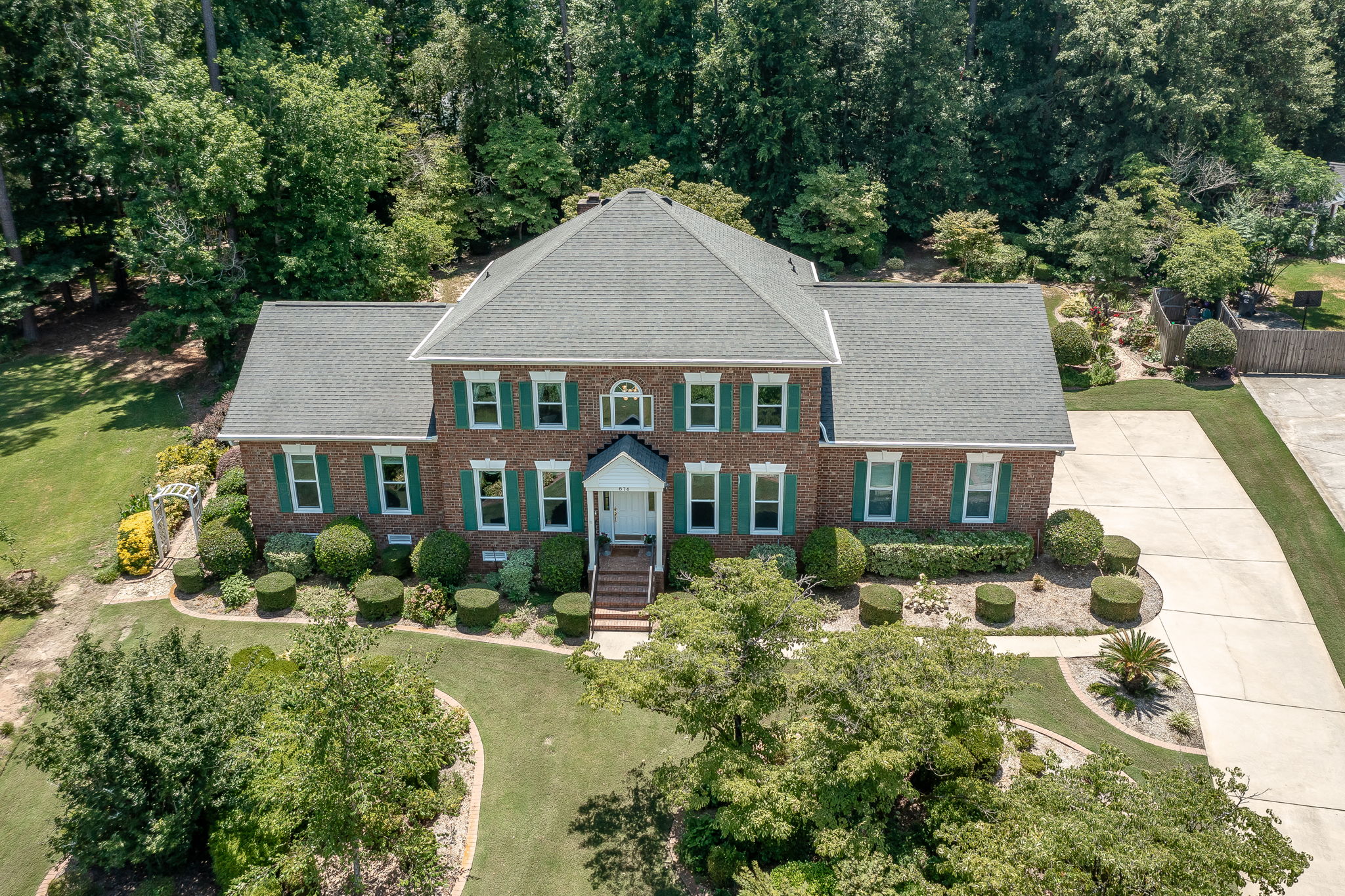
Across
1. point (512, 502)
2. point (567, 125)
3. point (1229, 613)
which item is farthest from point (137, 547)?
point (567, 125)

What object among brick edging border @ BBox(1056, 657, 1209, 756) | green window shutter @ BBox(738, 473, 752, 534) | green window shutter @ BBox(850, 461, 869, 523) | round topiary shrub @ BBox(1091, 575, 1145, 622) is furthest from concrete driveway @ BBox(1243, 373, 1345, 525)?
green window shutter @ BBox(738, 473, 752, 534)

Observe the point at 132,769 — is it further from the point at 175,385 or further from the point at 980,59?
the point at 980,59

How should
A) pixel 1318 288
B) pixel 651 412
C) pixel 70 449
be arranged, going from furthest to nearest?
pixel 1318 288 < pixel 70 449 < pixel 651 412

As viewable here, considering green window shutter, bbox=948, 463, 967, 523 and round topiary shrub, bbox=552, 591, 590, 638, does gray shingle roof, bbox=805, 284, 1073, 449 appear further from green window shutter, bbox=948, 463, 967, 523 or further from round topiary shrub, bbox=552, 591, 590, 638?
round topiary shrub, bbox=552, 591, 590, 638

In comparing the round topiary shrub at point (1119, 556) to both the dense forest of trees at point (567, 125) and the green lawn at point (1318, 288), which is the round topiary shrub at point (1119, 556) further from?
the green lawn at point (1318, 288)

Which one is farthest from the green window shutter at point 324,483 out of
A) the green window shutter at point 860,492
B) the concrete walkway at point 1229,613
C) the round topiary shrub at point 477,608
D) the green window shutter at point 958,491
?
the concrete walkway at point 1229,613

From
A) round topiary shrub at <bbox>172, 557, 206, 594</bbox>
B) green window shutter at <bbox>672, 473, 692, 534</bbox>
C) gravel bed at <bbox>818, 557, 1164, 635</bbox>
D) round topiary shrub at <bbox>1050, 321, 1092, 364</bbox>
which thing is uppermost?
round topiary shrub at <bbox>1050, 321, 1092, 364</bbox>

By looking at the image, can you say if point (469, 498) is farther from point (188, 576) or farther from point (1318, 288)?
point (1318, 288)
